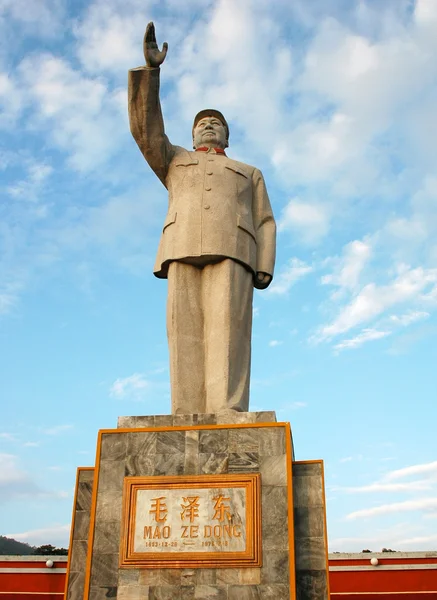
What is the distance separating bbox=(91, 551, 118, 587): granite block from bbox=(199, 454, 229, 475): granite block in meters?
0.97

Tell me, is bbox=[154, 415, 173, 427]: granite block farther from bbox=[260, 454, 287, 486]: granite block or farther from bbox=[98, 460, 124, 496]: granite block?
bbox=[260, 454, 287, 486]: granite block

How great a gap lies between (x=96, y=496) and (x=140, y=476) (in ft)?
1.31

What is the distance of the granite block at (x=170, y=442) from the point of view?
5.72 m

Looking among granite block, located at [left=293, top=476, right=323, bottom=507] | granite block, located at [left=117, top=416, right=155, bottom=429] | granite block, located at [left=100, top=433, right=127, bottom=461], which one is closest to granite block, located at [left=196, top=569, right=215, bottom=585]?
granite block, located at [left=293, top=476, right=323, bottom=507]

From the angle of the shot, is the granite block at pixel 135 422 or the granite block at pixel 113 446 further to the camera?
the granite block at pixel 135 422

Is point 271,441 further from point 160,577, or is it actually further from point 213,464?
point 160,577

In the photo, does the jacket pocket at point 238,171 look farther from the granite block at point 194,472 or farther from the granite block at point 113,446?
the granite block at point 113,446

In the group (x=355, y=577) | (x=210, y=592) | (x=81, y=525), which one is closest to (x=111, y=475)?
(x=81, y=525)

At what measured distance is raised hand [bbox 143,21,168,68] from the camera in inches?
254

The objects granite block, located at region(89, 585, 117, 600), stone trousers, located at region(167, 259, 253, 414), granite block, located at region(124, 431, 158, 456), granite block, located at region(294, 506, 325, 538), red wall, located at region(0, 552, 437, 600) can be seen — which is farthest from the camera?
red wall, located at region(0, 552, 437, 600)

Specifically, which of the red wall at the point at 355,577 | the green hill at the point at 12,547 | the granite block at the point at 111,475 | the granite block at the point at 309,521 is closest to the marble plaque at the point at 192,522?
the granite block at the point at 111,475

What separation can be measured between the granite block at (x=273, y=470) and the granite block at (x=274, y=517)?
5cm

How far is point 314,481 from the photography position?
562 centimetres

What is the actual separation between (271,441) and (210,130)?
360cm
